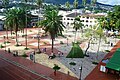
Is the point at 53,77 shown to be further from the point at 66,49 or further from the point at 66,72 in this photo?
the point at 66,49

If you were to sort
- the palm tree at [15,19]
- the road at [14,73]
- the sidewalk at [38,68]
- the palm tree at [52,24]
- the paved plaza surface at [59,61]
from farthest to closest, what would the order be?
1. the palm tree at [15,19]
2. the palm tree at [52,24]
3. the paved plaza surface at [59,61]
4. the sidewalk at [38,68]
5. the road at [14,73]

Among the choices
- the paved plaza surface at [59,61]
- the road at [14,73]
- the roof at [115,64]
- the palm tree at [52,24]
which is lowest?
the road at [14,73]

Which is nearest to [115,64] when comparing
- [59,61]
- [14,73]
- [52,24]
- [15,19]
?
[59,61]

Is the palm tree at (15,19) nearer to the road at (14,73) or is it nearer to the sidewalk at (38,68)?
the sidewalk at (38,68)

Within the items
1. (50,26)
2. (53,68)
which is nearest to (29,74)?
(53,68)

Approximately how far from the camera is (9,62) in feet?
139

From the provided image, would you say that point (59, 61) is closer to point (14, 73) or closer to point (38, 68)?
point (38, 68)

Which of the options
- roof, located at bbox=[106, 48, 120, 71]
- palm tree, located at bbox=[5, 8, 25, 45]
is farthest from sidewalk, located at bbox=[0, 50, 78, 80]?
palm tree, located at bbox=[5, 8, 25, 45]

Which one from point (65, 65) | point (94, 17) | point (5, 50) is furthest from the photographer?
point (94, 17)

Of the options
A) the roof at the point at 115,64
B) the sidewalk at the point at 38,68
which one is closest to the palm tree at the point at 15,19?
the sidewalk at the point at 38,68

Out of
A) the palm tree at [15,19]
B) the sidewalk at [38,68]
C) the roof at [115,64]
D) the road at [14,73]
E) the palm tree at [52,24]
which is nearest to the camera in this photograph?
the road at [14,73]

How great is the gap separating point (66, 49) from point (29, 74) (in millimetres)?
19907

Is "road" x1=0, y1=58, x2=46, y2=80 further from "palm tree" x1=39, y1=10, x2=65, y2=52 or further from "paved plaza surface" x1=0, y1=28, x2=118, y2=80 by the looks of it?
"palm tree" x1=39, y1=10, x2=65, y2=52

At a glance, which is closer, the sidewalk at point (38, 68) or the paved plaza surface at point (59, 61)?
the sidewalk at point (38, 68)
